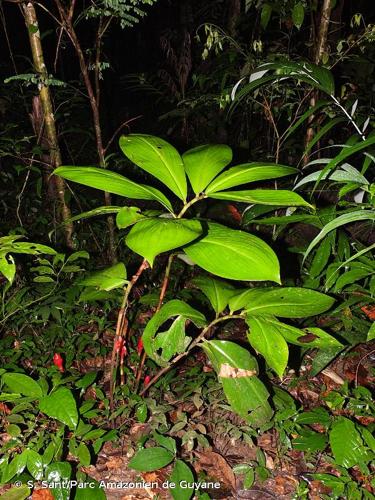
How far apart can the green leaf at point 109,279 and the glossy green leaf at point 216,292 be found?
26 centimetres

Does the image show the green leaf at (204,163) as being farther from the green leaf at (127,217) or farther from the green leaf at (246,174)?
the green leaf at (127,217)

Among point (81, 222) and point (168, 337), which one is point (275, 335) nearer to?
point (168, 337)

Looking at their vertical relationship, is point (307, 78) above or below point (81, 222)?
above

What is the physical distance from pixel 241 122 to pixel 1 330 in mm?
2582

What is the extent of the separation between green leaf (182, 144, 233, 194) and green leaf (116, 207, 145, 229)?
17 centimetres

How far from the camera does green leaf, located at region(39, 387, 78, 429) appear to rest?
1.24m

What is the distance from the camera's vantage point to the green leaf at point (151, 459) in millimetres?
1330

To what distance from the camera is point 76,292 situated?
2.03m

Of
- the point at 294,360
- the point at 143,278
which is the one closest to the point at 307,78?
the point at 294,360

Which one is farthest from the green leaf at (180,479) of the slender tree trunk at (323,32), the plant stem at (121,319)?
the slender tree trunk at (323,32)

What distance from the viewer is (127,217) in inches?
37.3

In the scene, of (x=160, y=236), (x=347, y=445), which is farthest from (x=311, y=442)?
(x=160, y=236)

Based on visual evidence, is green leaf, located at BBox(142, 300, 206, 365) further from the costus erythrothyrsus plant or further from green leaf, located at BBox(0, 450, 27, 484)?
green leaf, located at BBox(0, 450, 27, 484)

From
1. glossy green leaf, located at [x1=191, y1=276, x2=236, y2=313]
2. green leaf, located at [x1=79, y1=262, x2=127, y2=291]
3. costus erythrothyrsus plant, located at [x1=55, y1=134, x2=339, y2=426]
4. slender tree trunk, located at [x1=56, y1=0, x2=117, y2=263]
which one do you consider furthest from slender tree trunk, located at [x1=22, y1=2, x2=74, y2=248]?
costus erythrothyrsus plant, located at [x1=55, y1=134, x2=339, y2=426]
